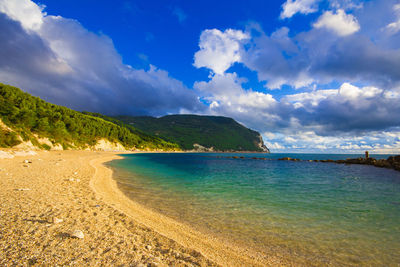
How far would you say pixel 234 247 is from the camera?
7.86 m

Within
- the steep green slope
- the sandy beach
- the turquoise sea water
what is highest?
the steep green slope

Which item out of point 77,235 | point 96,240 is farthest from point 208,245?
point 77,235

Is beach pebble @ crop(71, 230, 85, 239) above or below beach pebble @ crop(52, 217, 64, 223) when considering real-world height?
above

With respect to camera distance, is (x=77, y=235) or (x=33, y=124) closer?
(x=77, y=235)

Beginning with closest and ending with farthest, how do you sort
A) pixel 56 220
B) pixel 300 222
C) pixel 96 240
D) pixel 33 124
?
pixel 96 240, pixel 56 220, pixel 300 222, pixel 33 124

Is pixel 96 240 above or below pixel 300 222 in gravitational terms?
above

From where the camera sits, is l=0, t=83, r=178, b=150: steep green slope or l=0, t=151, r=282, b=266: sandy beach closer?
l=0, t=151, r=282, b=266: sandy beach

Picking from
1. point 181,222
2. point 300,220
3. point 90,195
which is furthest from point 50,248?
point 300,220

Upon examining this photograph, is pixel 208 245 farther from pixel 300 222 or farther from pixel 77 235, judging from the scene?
pixel 300 222

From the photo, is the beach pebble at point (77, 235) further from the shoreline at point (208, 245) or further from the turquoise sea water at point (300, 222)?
the turquoise sea water at point (300, 222)

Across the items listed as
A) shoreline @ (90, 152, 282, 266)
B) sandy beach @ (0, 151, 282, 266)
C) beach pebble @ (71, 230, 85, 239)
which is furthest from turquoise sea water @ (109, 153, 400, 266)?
beach pebble @ (71, 230, 85, 239)

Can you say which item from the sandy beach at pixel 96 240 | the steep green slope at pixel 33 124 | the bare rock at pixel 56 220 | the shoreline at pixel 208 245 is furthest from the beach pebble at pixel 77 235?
the steep green slope at pixel 33 124

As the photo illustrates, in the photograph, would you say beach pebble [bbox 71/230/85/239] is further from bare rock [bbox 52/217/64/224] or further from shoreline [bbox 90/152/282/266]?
shoreline [bbox 90/152/282/266]

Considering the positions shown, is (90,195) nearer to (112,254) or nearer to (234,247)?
(112,254)
